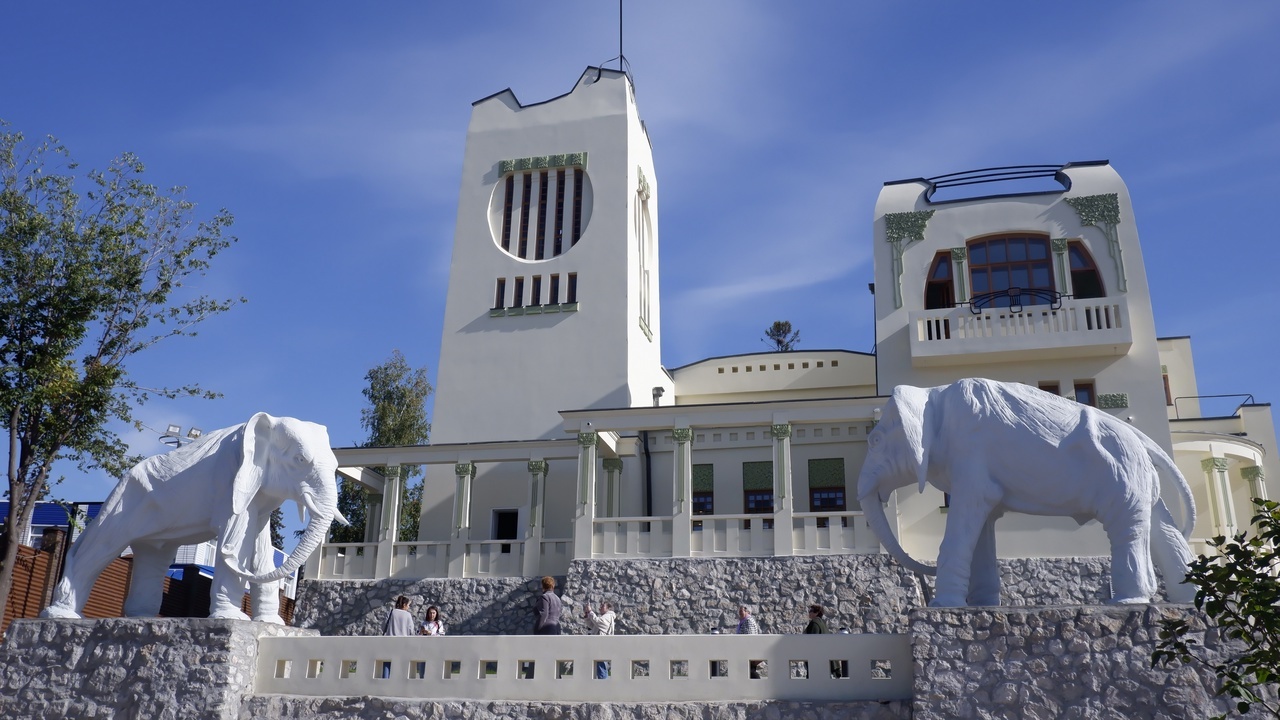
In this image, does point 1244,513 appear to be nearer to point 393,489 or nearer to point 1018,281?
point 1018,281

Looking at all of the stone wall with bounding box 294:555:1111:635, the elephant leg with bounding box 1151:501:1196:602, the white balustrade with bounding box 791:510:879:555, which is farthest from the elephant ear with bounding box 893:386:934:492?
the white balustrade with bounding box 791:510:879:555

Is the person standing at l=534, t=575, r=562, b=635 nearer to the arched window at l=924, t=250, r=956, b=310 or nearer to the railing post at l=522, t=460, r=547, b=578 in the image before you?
the railing post at l=522, t=460, r=547, b=578

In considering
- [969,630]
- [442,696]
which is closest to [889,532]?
[969,630]

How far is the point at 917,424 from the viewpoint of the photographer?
10.9 meters

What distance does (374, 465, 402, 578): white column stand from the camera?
21.4 meters

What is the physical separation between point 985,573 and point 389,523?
1373 centimetres

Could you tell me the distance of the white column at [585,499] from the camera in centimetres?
2008

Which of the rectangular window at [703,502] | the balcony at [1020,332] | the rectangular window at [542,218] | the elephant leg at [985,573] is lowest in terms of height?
the elephant leg at [985,573]

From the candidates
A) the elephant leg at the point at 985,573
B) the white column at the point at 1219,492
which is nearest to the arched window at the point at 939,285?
the white column at the point at 1219,492

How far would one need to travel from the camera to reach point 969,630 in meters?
9.88

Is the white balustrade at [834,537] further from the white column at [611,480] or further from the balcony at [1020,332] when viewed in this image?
the white column at [611,480]

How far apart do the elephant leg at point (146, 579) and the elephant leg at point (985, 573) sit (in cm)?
897

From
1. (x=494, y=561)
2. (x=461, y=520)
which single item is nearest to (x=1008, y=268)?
(x=494, y=561)

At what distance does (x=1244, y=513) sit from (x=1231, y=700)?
15829mm
